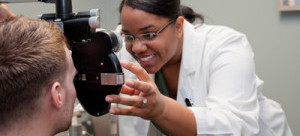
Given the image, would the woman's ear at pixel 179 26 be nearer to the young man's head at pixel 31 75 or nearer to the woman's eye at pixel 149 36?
the woman's eye at pixel 149 36

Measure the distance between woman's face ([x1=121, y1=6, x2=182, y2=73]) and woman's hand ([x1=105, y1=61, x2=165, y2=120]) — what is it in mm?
311

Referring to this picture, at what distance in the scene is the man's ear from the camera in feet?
2.42

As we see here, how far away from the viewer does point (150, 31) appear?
3.88 ft

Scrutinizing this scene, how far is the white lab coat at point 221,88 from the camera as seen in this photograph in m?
1.07

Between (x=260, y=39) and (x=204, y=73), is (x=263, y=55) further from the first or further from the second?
(x=204, y=73)

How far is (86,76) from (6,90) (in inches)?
7.6

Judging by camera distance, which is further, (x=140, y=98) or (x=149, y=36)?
(x=149, y=36)

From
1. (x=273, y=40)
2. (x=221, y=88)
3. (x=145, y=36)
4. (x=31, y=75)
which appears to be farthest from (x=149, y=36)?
(x=273, y=40)

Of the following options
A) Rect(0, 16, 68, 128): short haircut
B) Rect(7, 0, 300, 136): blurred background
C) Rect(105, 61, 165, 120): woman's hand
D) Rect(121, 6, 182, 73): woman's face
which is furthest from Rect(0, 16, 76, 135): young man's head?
Rect(7, 0, 300, 136): blurred background

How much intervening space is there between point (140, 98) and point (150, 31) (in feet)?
1.25

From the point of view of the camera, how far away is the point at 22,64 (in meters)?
0.69

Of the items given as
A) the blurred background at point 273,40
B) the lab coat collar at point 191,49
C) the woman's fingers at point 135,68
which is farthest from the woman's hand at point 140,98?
the blurred background at point 273,40

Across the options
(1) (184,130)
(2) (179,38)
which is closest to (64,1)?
(1) (184,130)

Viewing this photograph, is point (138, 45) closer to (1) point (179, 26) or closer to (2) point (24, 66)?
(1) point (179, 26)
